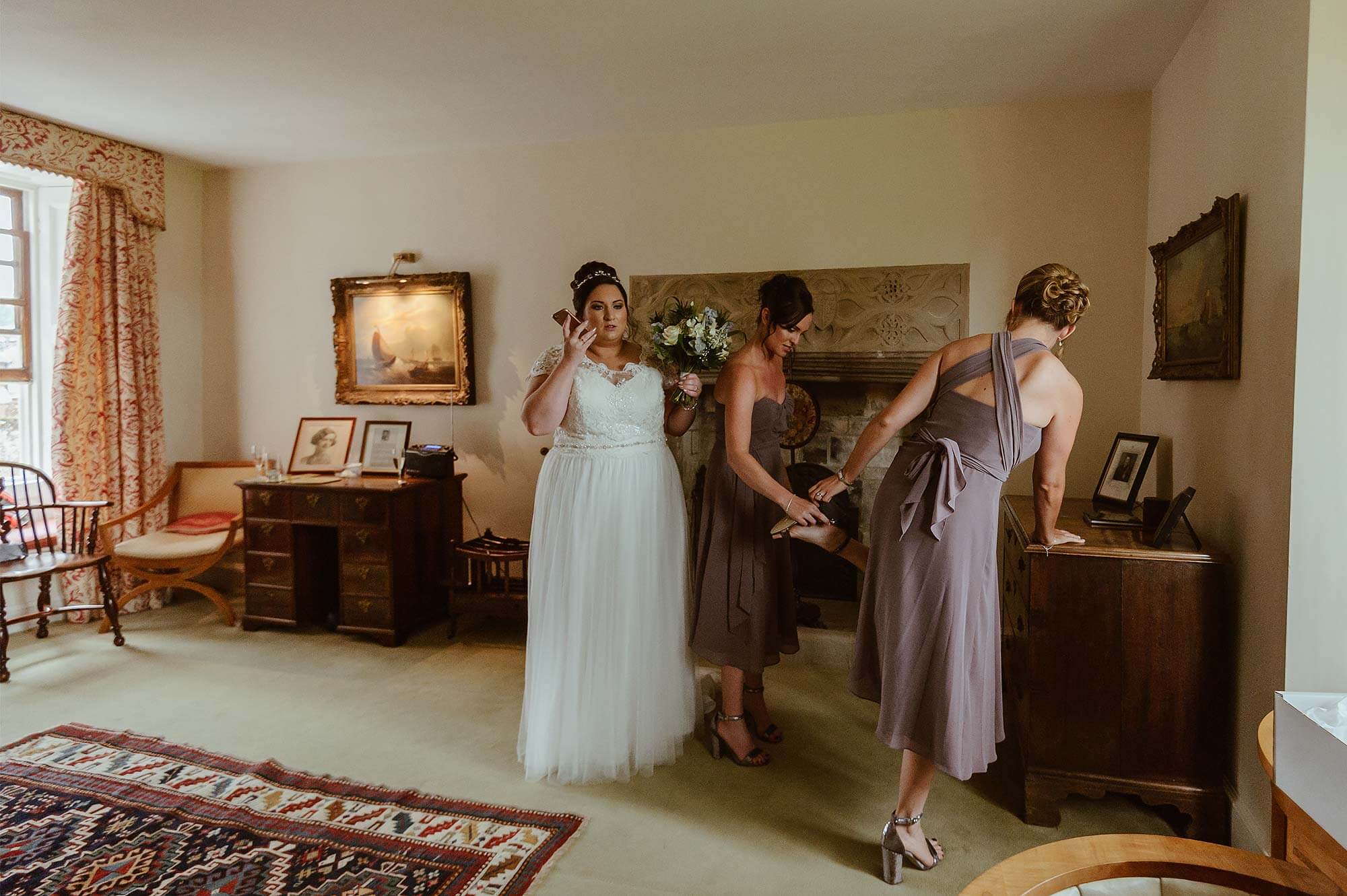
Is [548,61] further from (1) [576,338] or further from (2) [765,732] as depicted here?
(2) [765,732]

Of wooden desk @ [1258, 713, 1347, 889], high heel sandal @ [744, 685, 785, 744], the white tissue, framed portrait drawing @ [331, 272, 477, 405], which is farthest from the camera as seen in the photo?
framed portrait drawing @ [331, 272, 477, 405]

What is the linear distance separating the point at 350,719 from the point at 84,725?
1120mm

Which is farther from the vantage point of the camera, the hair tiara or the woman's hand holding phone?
the hair tiara

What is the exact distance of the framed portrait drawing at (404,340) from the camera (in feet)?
16.1

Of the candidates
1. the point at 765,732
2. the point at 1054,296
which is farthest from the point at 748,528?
the point at 1054,296

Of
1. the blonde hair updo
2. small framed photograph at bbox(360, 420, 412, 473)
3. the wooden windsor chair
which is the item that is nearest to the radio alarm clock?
small framed photograph at bbox(360, 420, 412, 473)

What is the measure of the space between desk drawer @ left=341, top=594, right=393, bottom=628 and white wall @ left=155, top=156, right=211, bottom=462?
2033 millimetres

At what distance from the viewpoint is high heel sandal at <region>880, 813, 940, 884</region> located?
2.21 m

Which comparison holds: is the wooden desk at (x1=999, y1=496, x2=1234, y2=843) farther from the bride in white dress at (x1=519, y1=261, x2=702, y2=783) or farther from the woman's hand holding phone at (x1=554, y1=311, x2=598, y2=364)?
the woman's hand holding phone at (x1=554, y1=311, x2=598, y2=364)

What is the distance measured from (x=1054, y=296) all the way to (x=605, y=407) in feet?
4.91

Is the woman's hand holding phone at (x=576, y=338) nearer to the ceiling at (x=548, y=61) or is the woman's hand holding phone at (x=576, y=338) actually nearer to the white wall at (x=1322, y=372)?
the ceiling at (x=548, y=61)

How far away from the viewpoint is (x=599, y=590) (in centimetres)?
274

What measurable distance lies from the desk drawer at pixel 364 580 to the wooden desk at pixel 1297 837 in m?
3.94

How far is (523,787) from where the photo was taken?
108 inches
